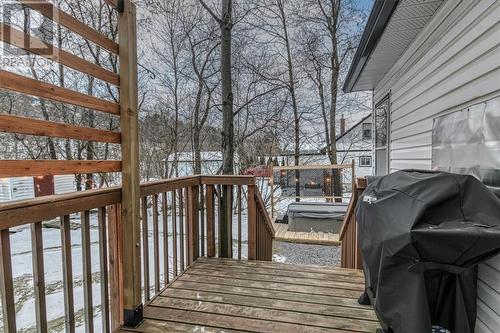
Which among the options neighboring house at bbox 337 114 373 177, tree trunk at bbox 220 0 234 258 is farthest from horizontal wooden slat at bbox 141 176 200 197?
neighboring house at bbox 337 114 373 177

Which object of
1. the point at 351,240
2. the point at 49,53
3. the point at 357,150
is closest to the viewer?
the point at 49,53

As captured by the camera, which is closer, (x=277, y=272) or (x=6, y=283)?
(x=6, y=283)

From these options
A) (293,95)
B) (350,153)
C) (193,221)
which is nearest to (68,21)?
(193,221)

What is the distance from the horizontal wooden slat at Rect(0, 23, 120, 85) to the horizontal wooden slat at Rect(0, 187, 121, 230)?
725 mm

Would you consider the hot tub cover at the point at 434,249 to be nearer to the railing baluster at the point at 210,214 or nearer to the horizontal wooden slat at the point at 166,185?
the horizontal wooden slat at the point at 166,185

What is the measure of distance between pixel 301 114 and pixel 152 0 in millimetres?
5869

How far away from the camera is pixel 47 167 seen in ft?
4.84

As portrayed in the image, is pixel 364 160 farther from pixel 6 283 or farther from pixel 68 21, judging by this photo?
pixel 6 283

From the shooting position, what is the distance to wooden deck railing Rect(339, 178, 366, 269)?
3.11 meters

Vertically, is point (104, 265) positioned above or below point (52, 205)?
below

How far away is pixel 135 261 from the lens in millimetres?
2119

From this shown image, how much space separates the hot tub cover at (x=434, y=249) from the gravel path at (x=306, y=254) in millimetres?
4497

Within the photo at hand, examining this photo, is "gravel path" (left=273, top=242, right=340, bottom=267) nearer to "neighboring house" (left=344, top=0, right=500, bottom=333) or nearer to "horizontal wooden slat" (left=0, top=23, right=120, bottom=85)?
"neighboring house" (left=344, top=0, right=500, bottom=333)

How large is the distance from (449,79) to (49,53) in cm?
293
